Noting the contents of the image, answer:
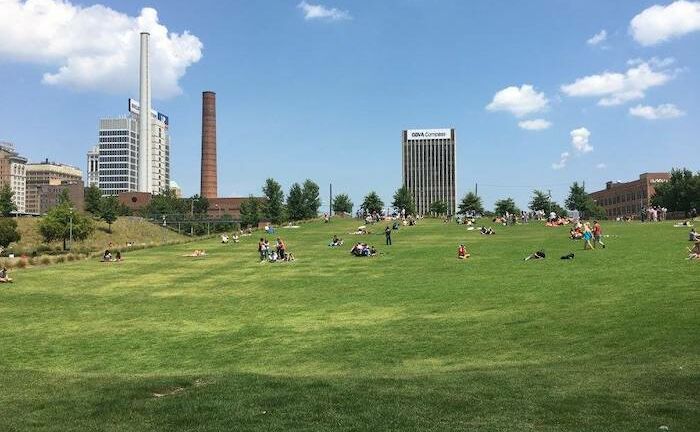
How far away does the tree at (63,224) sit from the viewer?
80.3 m

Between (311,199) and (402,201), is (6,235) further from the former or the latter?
(402,201)

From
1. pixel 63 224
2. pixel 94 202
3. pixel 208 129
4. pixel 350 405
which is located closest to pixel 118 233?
pixel 94 202

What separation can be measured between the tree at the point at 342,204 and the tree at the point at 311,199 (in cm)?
1476

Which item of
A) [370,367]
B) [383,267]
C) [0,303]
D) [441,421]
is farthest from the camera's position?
[383,267]

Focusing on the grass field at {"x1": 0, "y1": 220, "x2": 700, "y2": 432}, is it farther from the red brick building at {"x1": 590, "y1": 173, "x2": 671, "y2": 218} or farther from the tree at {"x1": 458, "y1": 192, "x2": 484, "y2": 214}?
the red brick building at {"x1": 590, "y1": 173, "x2": 671, "y2": 218}

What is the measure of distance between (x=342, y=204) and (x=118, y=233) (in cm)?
4620

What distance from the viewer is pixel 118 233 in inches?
4892

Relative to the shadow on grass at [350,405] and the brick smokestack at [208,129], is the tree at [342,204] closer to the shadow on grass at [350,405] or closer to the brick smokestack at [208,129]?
the brick smokestack at [208,129]

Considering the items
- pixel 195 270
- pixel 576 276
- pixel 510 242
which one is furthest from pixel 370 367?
pixel 510 242

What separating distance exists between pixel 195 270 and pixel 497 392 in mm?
34242

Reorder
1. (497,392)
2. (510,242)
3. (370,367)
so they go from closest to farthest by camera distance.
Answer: (497,392) → (370,367) → (510,242)

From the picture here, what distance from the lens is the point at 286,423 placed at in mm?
9562

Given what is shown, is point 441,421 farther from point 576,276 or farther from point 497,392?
point 576,276

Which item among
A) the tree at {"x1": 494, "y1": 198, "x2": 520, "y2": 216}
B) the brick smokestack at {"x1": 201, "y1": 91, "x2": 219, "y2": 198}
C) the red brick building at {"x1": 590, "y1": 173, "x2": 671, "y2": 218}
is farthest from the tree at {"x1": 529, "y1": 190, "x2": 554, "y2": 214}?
the brick smokestack at {"x1": 201, "y1": 91, "x2": 219, "y2": 198}
